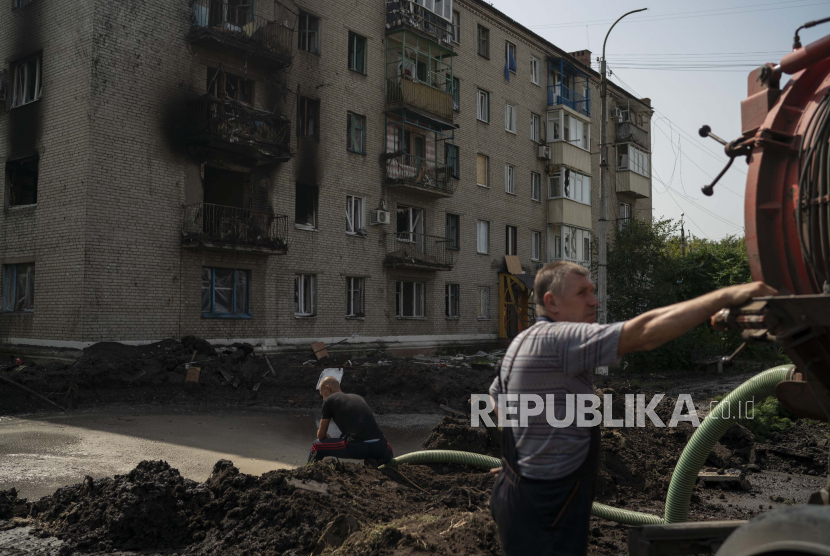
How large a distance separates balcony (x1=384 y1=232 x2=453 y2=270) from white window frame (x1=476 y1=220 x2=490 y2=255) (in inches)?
87.5

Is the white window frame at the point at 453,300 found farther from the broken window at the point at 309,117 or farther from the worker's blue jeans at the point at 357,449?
the worker's blue jeans at the point at 357,449

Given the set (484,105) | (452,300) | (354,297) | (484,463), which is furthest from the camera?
(484,105)

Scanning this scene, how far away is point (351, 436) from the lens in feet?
22.1

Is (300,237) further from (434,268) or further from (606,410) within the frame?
(606,410)

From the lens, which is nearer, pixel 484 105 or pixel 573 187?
pixel 484 105

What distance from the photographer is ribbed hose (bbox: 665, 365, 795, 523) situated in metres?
3.57

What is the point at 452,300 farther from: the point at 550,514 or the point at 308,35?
the point at 550,514

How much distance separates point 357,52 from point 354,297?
8727 millimetres

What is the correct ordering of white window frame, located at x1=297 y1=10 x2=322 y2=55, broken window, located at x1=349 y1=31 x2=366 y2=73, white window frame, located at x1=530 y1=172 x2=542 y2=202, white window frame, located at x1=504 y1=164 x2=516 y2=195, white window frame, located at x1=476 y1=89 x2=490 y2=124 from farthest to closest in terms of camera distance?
1. white window frame, located at x1=530 y1=172 x2=542 y2=202
2. white window frame, located at x1=504 y1=164 x2=516 y2=195
3. white window frame, located at x1=476 y1=89 x2=490 y2=124
4. broken window, located at x1=349 y1=31 x2=366 y2=73
5. white window frame, located at x1=297 y1=10 x2=322 y2=55

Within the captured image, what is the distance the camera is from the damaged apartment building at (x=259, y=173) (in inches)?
651

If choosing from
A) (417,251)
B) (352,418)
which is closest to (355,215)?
(417,251)

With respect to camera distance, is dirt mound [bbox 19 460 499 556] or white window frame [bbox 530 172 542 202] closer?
dirt mound [bbox 19 460 499 556]

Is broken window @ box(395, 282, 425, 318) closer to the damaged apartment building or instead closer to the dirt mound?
the damaged apartment building

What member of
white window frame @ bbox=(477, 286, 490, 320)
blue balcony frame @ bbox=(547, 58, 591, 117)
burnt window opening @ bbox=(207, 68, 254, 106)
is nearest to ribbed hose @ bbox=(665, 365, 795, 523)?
burnt window opening @ bbox=(207, 68, 254, 106)
